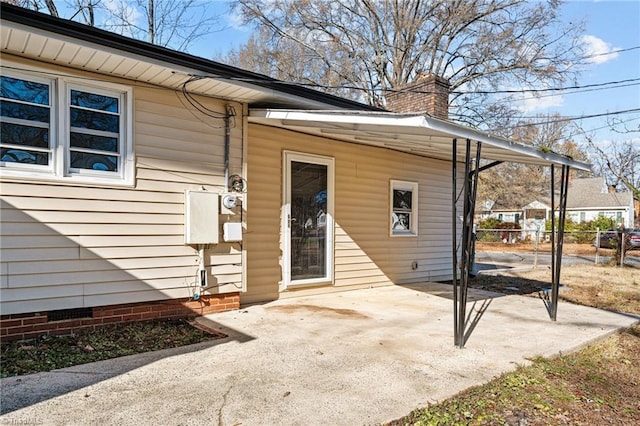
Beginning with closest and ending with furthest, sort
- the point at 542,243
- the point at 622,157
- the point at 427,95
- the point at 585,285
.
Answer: the point at 427,95, the point at 585,285, the point at 542,243, the point at 622,157

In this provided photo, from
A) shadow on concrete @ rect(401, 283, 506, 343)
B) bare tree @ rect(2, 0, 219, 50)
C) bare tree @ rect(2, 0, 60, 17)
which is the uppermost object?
bare tree @ rect(2, 0, 219, 50)

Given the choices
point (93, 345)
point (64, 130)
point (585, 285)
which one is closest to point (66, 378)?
point (93, 345)

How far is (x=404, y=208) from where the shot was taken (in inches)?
318

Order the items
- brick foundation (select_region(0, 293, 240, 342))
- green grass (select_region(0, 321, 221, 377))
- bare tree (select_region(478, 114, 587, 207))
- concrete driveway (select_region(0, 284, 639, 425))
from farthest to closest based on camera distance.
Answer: bare tree (select_region(478, 114, 587, 207)) < brick foundation (select_region(0, 293, 240, 342)) < green grass (select_region(0, 321, 221, 377)) < concrete driveway (select_region(0, 284, 639, 425))

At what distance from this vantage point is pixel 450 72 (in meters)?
18.0

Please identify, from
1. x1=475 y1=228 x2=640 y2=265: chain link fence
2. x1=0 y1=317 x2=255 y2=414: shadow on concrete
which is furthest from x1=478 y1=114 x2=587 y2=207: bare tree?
x1=0 y1=317 x2=255 y2=414: shadow on concrete

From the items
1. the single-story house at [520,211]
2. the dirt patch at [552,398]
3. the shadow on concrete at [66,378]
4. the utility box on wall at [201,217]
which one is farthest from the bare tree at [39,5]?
the single-story house at [520,211]

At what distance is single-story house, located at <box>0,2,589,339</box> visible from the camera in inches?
147

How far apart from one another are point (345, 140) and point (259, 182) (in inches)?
72.9

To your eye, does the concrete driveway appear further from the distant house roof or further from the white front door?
the distant house roof

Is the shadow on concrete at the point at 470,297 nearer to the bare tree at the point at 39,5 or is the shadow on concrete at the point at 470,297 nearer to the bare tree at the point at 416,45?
the bare tree at the point at 416,45

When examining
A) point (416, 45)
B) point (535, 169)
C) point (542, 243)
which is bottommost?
point (542, 243)

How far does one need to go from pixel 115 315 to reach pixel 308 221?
302 centimetres

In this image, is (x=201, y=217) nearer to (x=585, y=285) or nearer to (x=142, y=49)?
(x=142, y=49)
